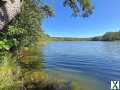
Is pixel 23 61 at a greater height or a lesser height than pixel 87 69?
greater

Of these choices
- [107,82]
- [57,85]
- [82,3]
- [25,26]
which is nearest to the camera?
[82,3]

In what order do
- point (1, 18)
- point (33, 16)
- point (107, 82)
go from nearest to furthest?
point (1, 18) → point (107, 82) → point (33, 16)

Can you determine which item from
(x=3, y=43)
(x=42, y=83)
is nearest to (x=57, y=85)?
(x=42, y=83)

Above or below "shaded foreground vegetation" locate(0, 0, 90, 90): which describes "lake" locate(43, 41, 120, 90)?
below

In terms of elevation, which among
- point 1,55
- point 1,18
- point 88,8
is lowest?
point 1,55

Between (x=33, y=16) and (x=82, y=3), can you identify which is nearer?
(x=82, y=3)

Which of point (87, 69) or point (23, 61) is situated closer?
point (87, 69)

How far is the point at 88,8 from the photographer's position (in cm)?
1407

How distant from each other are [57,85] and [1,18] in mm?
8002

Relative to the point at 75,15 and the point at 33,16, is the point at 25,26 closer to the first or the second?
the point at 33,16

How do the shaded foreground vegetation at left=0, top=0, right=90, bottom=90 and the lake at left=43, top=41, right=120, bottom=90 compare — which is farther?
the lake at left=43, top=41, right=120, bottom=90

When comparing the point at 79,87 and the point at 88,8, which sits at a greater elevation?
the point at 88,8

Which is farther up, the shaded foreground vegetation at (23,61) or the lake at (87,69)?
the shaded foreground vegetation at (23,61)

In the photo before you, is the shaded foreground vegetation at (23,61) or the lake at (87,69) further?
the lake at (87,69)
